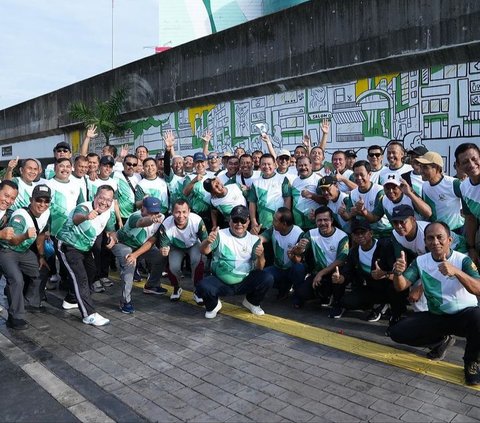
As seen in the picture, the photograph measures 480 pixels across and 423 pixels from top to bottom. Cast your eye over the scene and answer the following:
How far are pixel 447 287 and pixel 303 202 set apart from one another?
2760 mm

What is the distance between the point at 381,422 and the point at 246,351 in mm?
1530

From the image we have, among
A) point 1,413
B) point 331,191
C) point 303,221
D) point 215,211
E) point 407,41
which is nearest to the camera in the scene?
point 1,413

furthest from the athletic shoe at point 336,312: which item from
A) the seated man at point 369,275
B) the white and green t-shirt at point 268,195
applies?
the white and green t-shirt at point 268,195

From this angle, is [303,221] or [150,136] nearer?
[303,221]

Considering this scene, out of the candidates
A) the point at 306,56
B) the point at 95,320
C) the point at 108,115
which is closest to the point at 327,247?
the point at 95,320

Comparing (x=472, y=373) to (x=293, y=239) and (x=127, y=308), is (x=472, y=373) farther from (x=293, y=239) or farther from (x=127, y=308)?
(x=127, y=308)

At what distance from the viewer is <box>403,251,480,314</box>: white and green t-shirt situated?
12.5 ft

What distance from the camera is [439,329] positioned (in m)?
3.92

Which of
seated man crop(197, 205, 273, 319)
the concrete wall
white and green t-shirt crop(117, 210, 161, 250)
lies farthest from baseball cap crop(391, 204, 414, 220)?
the concrete wall

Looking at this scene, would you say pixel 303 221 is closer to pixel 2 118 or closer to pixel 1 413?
pixel 1 413

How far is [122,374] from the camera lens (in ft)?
12.8

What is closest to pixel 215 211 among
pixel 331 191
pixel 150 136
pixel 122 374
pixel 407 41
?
pixel 331 191

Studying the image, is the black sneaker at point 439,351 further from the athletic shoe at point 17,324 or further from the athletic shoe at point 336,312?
the athletic shoe at point 17,324

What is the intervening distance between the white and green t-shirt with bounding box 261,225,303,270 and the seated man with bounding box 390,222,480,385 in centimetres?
178
